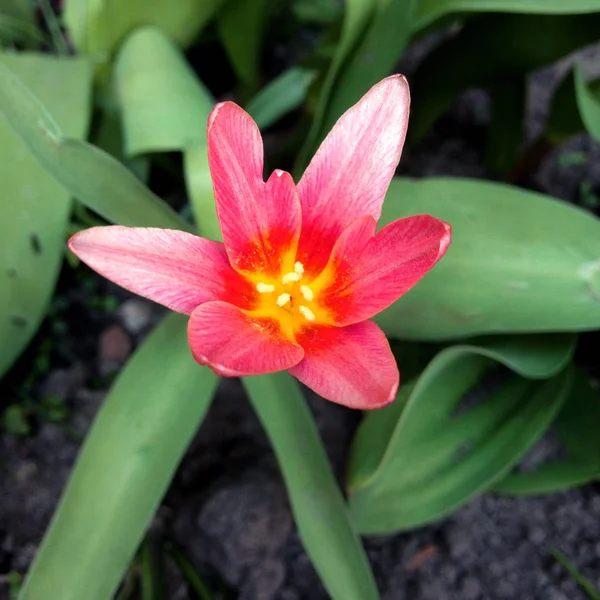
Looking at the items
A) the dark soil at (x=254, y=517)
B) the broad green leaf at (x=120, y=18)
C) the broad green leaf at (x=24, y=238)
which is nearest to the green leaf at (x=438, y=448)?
the dark soil at (x=254, y=517)

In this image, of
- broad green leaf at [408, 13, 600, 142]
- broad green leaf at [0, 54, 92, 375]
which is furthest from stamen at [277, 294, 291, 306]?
broad green leaf at [408, 13, 600, 142]

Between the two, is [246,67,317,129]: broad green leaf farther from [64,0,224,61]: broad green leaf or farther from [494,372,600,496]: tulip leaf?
[494,372,600,496]: tulip leaf

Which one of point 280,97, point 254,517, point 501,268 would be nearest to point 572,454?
point 501,268

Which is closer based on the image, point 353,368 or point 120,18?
point 353,368

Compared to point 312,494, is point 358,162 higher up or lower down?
higher up

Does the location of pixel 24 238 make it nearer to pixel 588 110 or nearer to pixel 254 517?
pixel 254 517

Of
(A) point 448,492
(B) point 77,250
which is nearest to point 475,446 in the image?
(A) point 448,492

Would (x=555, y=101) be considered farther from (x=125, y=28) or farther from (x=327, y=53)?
(x=125, y=28)
